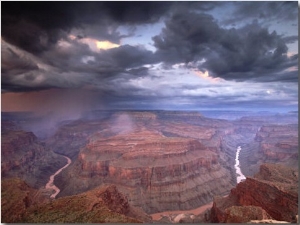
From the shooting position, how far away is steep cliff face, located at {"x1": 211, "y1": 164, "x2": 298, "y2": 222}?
33.9 ft

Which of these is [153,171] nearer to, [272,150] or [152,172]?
[152,172]

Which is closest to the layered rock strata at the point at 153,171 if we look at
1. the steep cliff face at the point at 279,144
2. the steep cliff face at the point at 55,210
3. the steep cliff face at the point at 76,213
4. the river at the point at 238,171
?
the river at the point at 238,171

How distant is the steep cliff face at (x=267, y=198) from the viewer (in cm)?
1034

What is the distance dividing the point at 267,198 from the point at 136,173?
1393 cm

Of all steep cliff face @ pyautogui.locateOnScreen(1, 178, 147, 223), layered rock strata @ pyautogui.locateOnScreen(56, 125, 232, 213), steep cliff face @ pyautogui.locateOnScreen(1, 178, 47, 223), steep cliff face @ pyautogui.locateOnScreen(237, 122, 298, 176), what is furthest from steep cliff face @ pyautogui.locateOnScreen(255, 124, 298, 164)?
steep cliff face @ pyautogui.locateOnScreen(1, 178, 47, 223)

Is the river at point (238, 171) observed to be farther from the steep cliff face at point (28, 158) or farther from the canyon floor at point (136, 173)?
the steep cliff face at point (28, 158)

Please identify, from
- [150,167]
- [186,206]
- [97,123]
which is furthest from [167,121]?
[186,206]

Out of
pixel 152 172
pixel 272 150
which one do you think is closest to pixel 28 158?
pixel 152 172

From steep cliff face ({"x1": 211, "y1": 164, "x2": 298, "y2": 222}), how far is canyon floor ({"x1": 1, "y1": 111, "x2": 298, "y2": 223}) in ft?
0.19

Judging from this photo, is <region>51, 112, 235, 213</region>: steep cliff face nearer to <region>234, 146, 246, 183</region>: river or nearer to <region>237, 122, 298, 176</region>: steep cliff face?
<region>234, 146, 246, 183</region>: river

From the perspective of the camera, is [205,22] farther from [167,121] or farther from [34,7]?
[167,121]

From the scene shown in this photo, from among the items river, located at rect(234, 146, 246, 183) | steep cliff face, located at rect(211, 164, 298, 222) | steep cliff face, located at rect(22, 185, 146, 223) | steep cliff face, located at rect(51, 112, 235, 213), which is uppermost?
steep cliff face, located at rect(22, 185, 146, 223)

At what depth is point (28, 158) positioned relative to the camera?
2991cm

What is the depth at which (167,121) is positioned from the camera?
43.7 meters
